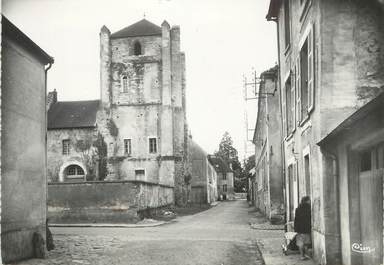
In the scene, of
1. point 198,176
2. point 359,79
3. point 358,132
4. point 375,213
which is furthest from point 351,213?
point 198,176

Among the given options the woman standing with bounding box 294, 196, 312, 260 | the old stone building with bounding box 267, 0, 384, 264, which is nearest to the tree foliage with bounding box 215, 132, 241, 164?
the woman standing with bounding box 294, 196, 312, 260

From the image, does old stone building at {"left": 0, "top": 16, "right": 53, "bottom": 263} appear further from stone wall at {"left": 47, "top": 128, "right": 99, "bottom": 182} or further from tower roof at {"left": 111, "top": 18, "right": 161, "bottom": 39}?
tower roof at {"left": 111, "top": 18, "right": 161, "bottom": 39}

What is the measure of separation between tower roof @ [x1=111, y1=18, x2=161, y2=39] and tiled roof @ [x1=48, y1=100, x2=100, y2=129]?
7.57m

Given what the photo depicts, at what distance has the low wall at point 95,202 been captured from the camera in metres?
26.0

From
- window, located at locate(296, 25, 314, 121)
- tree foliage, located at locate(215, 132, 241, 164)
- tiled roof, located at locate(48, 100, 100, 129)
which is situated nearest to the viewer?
window, located at locate(296, 25, 314, 121)

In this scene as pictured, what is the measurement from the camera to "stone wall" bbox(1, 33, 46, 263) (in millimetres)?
11097

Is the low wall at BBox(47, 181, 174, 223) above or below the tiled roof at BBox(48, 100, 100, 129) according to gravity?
below

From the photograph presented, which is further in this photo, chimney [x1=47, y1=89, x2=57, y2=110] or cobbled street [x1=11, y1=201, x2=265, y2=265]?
chimney [x1=47, y1=89, x2=57, y2=110]

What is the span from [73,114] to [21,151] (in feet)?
114

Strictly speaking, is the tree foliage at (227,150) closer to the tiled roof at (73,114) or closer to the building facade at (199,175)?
the building facade at (199,175)

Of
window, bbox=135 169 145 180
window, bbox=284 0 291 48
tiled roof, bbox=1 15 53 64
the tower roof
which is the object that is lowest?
window, bbox=135 169 145 180

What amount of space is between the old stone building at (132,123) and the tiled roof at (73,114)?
13 cm

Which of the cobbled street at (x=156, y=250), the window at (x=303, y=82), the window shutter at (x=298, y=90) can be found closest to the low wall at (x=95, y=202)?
the cobbled street at (x=156, y=250)

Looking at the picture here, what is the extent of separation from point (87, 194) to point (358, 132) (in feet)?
67.1
